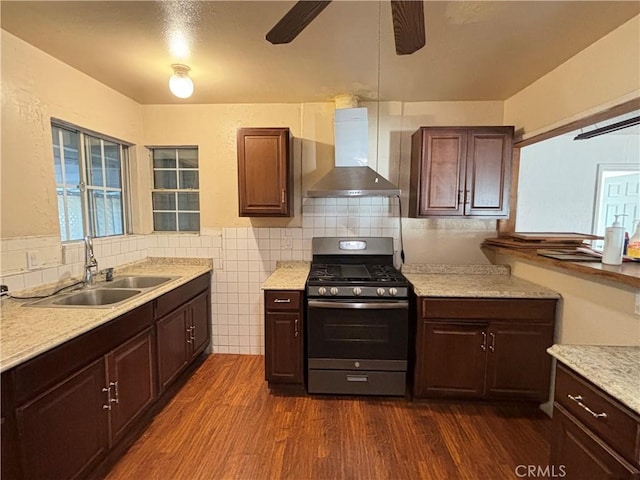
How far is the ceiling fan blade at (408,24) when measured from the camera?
1.18 metres

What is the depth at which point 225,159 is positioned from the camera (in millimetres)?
3213

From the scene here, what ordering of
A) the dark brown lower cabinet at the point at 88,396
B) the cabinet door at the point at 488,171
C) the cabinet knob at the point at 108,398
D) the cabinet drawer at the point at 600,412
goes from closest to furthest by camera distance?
the cabinet drawer at the point at 600,412
the dark brown lower cabinet at the point at 88,396
the cabinet knob at the point at 108,398
the cabinet door at the point at 488,171

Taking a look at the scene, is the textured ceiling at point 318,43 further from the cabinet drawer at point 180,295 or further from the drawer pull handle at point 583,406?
the drawer pull handle at point 583,406

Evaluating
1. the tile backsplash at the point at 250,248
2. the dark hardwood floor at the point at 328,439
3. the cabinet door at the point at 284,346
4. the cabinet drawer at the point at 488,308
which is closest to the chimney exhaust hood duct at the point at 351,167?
the tile backsplash at the point at 250,248

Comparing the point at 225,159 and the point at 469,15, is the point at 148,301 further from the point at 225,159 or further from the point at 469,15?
the point at 469,15

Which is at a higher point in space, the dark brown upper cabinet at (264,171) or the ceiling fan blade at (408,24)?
the ceiling fan blade at (408,24)

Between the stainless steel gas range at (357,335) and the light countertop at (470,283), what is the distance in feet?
0.88

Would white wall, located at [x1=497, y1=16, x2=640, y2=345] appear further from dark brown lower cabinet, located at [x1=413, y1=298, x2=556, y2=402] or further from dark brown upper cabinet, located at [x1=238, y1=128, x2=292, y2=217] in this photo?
dark brown upper cabinet, located at [x1=238, y1=128, x2=292, y2=217]

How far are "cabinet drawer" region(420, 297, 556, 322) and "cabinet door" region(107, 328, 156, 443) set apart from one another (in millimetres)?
1965

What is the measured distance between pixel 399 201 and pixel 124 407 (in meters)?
2.67

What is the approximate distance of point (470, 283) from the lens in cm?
265

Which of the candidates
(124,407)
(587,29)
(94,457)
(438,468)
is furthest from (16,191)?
(587,29)

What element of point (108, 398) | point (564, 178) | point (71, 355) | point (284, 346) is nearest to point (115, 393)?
point (108, 398)

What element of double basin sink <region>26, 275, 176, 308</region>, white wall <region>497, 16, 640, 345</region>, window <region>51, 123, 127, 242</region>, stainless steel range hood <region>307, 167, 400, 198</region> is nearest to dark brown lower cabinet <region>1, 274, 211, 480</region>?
double basin sink <region>26, 275, 176, 308</region>
